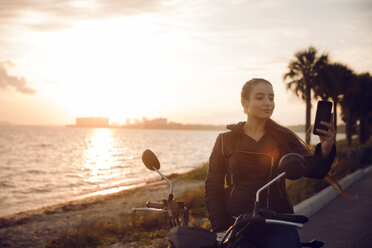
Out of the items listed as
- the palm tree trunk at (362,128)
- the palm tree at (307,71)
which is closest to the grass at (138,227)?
the palm tree at (307,71)

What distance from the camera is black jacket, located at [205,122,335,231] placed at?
2.83m

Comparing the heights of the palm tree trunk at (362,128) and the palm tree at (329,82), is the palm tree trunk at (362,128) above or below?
below

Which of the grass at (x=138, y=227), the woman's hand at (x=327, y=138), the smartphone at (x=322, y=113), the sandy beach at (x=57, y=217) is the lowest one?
the sandy beach at (x=57, y=217)

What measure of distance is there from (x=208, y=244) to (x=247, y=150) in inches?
45.2

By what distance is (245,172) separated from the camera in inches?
113

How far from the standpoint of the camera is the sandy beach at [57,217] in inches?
468

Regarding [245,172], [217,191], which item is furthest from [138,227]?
[245,172]

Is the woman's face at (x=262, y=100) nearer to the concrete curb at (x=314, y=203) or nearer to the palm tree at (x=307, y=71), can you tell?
the concrete curb at (x=314, y=203)

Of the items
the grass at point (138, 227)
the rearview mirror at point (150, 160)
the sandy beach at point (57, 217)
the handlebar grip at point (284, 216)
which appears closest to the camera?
the handlebar grip at point (284, 216)

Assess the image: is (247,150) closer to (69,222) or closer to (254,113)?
(254,113)

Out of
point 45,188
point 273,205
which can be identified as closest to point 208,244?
point 273,205

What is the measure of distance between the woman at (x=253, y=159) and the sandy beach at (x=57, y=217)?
339 inches

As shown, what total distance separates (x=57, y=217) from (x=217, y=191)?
570 inches

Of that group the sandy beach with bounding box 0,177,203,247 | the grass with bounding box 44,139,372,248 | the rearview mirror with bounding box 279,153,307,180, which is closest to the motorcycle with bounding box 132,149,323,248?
the rearview mirror with bounding box 279,153,307,180
